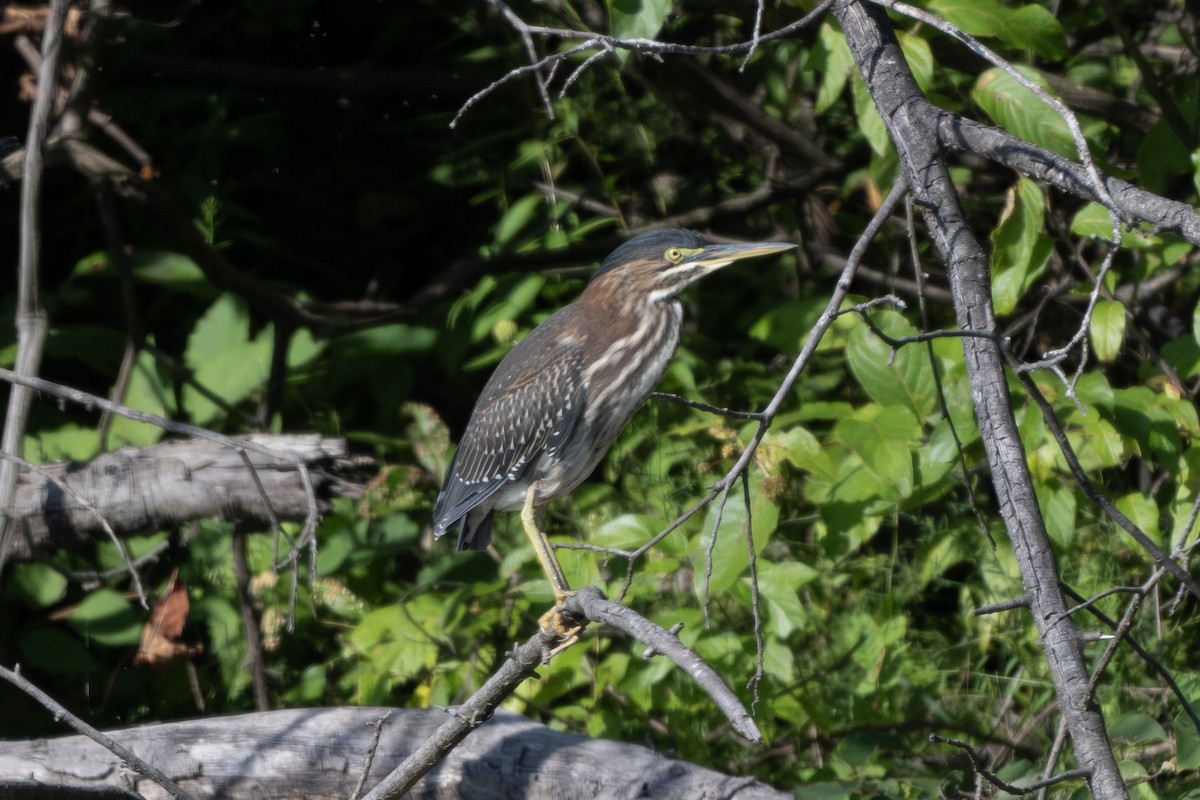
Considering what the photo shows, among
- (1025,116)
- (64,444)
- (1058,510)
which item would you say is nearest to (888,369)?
(1058,510)

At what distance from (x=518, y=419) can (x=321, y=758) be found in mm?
1046

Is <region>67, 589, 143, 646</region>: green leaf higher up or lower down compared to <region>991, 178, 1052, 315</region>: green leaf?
lower down

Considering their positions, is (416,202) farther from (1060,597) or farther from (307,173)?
(1060,597)

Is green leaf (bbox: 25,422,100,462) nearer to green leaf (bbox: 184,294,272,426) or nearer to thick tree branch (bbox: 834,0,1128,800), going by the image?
green leaf (bbox: 184,294,272,426)

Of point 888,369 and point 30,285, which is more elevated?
point 30,285

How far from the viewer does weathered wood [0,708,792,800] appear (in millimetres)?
2523

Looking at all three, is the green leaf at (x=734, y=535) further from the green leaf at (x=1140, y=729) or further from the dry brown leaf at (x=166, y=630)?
the dry brown leaf at (x=166, y=630)

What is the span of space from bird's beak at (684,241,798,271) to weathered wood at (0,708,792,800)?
A: 3.93 ft

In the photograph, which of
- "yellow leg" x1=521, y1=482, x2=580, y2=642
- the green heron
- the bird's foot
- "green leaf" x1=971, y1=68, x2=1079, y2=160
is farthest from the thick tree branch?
"yellow leg" x1=521, y1=482, x2=580, y2=642

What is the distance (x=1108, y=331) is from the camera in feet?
8.66

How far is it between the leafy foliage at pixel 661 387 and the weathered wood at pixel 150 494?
0.20 metres

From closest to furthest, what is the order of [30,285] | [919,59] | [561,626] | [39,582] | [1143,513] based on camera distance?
[919,59]
[561,626]
[1143,513]
[30,285]
[39,582]

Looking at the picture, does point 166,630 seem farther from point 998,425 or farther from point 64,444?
point 998,425

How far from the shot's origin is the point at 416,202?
16.0 ft
